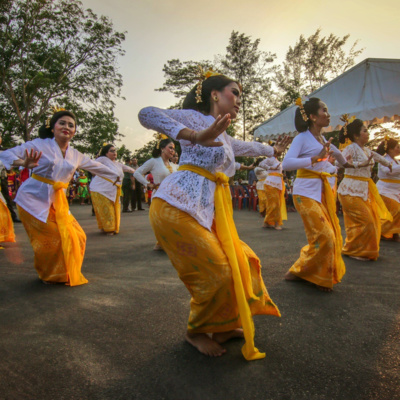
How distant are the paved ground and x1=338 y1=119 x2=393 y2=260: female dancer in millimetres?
690

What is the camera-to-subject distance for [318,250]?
10.9ft

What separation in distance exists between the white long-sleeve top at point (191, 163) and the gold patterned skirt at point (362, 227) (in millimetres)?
3255

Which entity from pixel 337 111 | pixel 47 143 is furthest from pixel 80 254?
pixel 337 111

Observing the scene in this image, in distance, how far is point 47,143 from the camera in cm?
370

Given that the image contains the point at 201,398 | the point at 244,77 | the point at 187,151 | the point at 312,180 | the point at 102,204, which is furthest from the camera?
the point at 244,77

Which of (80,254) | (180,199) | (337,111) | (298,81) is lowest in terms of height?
(80,254)

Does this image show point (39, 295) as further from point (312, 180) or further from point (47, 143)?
point (312, 180)

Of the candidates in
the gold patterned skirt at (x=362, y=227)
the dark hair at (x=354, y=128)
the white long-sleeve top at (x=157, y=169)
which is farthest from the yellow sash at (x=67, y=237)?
the dark hair at (x=354, y=128)

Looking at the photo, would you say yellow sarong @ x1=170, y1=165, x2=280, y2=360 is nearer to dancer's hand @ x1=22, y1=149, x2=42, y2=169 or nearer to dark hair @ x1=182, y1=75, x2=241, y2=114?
dark hair @ x1=182, y1=75, x2=241, y2=114

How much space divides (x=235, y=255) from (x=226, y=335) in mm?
657

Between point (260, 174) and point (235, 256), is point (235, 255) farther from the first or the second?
point (260, 174)

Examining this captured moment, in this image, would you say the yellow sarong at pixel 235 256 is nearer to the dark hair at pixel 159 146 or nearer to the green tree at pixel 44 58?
the dark hair at pixel 159 146

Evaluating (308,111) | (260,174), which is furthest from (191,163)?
(260,174)

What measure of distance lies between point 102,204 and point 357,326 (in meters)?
6.11
